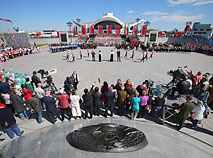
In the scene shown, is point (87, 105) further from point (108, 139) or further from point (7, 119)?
point (7, 119)

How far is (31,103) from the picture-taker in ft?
15.9

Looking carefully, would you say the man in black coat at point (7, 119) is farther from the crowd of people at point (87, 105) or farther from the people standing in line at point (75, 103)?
the people standing in line at point (75, 103)

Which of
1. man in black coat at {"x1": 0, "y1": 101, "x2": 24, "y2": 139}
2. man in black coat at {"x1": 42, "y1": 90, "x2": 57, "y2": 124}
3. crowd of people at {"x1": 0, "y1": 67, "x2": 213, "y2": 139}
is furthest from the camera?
man in black coat at {"x1": 42, "y1": 90, "x2": 57, "y2": 124}

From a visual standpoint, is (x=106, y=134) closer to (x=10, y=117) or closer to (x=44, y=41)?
(x=10, y=117)

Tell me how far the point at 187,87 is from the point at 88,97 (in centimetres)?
486

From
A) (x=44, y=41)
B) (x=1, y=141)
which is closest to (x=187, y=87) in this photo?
(x=1, y=141)

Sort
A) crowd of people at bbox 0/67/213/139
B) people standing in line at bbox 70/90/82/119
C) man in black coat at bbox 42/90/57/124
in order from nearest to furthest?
crowd of people at bbox 0/67/213/139 → man in black coat at bbox 42/90/57/124 → people standing in line at bbox 70/90/82/119

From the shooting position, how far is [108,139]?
9.50ft

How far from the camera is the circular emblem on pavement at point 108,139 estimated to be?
106 inches

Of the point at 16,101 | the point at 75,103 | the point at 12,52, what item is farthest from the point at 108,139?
the point at 12,52

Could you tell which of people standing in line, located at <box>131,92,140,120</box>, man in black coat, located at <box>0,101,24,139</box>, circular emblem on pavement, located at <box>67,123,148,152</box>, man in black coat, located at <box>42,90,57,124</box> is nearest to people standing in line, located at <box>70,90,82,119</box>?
man in black coat, located at <box>42,90,57,124</box>

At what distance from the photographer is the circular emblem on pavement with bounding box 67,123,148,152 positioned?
2.69m

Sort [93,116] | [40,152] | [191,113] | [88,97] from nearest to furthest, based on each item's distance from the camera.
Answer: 1. [40,152]
2. [191,113]
3. [88,97]
4. [93,116]

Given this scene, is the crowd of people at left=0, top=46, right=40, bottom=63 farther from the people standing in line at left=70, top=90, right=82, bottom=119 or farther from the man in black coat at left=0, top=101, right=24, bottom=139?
the people standing in line at left=70, top=90, right=82, bottom=119
